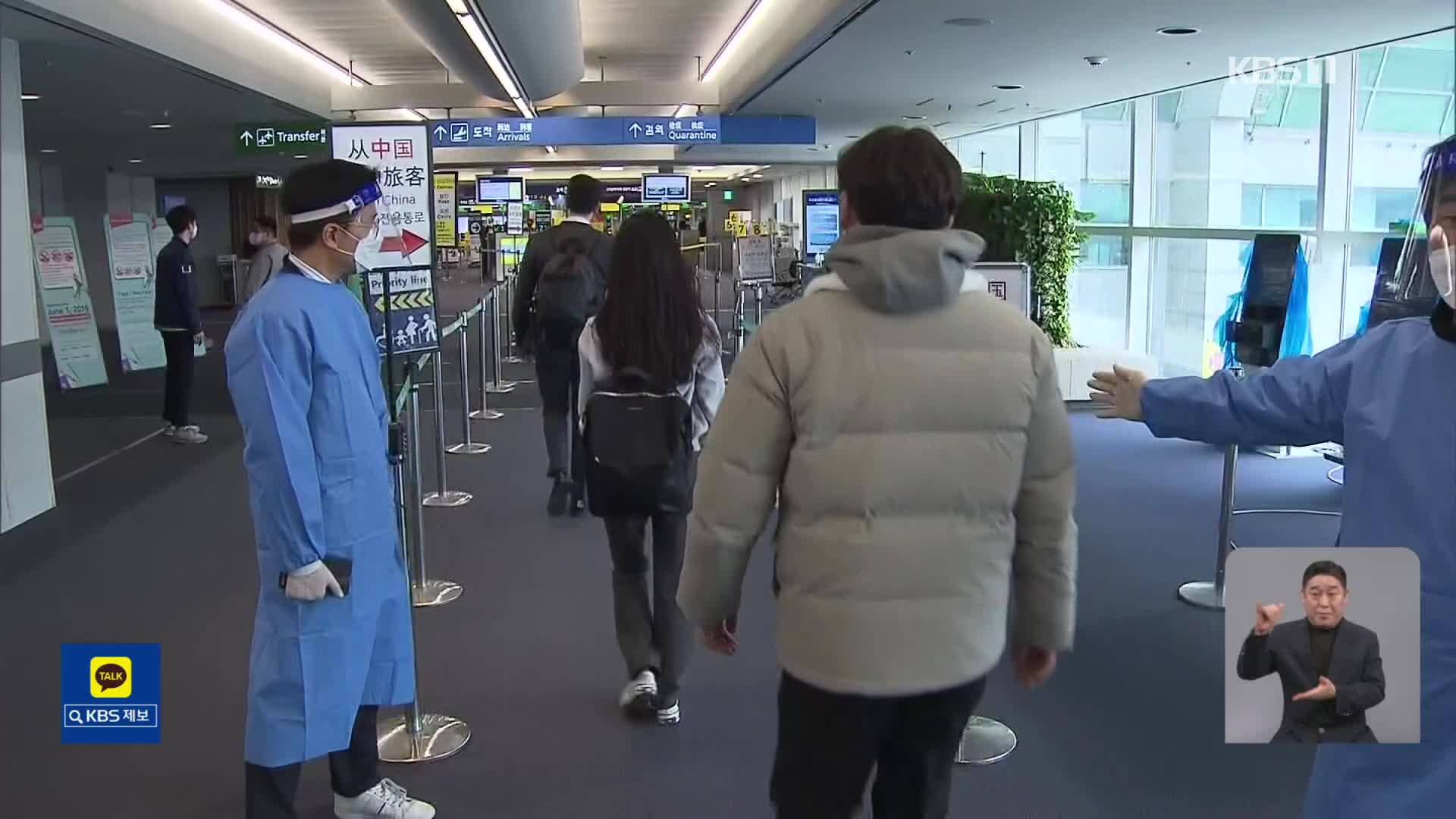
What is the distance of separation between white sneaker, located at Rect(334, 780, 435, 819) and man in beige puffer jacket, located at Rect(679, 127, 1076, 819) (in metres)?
1.51

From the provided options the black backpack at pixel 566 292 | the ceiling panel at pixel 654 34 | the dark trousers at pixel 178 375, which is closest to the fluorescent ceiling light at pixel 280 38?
the ceiling panel at pixel 654 34

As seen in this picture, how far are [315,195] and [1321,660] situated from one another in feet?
7.08

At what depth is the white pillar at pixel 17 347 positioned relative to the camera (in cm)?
596

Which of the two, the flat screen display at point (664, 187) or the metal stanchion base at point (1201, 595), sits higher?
the flat screen display at point (664, 187)

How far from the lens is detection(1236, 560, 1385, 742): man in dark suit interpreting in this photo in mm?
1265

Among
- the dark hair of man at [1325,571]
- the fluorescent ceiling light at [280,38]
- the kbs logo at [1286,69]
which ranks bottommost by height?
the dark hair of man at [1325,571]

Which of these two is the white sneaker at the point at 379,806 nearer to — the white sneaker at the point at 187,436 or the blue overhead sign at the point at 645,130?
the white sneaker at the point at 187,436

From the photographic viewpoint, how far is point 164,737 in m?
3.52

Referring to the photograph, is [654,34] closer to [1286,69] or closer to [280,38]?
[280,38]

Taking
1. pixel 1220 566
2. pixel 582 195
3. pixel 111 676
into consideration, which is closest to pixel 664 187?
pixel 582 195

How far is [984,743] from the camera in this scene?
344 cm

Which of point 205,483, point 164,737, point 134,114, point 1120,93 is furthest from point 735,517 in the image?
point 134,114

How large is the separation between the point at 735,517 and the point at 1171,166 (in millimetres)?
10903

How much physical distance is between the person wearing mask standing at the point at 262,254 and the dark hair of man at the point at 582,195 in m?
2.05
